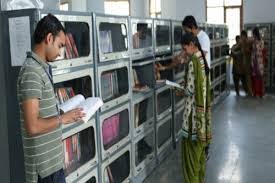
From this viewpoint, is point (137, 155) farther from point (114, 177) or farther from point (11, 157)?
point (11, 157)

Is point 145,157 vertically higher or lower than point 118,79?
lower

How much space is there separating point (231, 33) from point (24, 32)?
10.0m

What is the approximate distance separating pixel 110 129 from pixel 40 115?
5.02 feet

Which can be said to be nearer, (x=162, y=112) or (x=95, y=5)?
(x=162, y=112)

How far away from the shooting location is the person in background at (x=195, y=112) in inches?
150

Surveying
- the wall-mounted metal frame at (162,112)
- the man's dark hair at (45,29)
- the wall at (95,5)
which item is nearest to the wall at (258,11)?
the wall at (95,5)

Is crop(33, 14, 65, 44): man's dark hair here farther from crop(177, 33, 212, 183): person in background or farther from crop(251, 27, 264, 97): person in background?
crop(251, 27, 264, 97): person in background

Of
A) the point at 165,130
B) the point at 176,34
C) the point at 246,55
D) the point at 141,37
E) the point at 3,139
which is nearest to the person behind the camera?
the point at 3,139

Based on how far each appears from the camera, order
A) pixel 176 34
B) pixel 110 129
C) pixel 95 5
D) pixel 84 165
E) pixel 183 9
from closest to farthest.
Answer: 1. pixel 84 165
2. pixel 110 129
3. pixel 176 34
4. pixel 95 5
5. pixel 183 9

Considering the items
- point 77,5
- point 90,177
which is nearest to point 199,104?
point 90,177

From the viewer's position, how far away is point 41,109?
203 centimetres

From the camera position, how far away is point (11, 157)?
2.67m

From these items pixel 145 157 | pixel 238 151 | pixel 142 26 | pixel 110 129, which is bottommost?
pixel 238 151

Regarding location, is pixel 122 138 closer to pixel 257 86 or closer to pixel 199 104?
pixel 199 104
